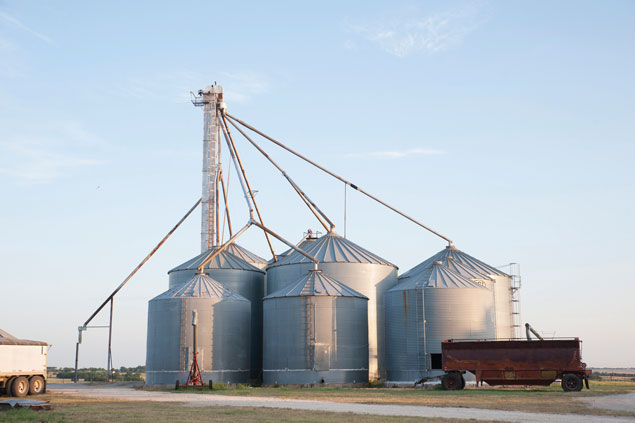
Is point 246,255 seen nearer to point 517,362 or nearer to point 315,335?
point 315,335

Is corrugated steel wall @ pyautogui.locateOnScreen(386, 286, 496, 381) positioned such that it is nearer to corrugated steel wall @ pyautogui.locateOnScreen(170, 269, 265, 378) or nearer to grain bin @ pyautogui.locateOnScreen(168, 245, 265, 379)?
corrugated steel wall @ pyautogui.locateOnScreen(170, 269, 265, 378)

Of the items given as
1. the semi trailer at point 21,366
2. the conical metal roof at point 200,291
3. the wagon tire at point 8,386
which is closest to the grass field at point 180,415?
the semi trailer at point 21,366

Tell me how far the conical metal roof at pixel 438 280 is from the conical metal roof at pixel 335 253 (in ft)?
17.8

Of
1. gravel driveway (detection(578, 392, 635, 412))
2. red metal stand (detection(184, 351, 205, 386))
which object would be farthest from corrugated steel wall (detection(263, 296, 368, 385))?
gravel driveway (detection(578, 392, 635, 412))

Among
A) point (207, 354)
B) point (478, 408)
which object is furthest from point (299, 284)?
point (478, 408)

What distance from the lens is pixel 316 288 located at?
5888cm

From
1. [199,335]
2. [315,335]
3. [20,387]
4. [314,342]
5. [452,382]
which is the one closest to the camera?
[20,387]

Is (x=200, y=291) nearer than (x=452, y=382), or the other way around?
(x=452, y=382)

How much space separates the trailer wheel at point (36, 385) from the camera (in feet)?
140

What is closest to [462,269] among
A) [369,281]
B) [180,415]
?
[369,281]

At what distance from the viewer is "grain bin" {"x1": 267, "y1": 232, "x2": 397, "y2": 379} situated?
2549 inches

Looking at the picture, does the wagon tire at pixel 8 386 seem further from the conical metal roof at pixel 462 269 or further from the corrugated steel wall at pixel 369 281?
the conical metal roof at pixel 462 269

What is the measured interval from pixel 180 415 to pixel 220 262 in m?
42.7

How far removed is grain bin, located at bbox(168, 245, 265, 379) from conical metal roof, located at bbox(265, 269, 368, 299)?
28.6 feet
